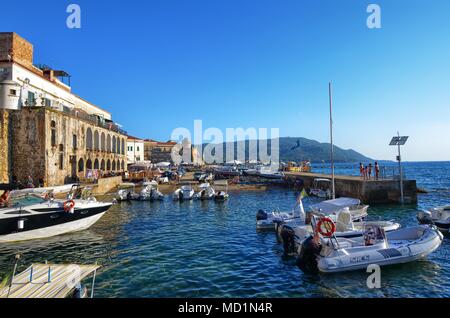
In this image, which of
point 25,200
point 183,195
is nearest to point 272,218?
point 25,200

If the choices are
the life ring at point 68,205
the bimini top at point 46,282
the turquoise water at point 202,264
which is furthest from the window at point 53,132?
the bimini top at point 46,282

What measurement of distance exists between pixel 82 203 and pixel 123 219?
16.8 feet

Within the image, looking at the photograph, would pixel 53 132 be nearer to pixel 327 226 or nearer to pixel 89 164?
pixel 89 164

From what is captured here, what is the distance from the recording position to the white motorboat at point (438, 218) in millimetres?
18375

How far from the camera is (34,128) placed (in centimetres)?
3222

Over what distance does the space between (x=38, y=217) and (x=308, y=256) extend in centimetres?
1536

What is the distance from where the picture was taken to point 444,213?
64.0ft

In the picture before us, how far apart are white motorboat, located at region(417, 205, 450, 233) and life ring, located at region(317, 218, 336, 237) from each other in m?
11.0

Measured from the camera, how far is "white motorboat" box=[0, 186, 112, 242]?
52.4 feet

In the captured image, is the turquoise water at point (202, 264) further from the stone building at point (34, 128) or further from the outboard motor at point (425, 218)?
the stone building at point (34, 128)

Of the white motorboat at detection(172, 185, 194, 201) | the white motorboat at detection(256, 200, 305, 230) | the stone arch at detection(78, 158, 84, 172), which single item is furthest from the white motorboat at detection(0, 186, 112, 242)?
the stone arch at detection(78, 158, 84, 172)

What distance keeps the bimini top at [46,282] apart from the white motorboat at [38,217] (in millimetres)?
8383

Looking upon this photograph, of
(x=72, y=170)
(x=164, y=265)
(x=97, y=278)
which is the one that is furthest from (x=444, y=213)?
(x=72, y=170)
